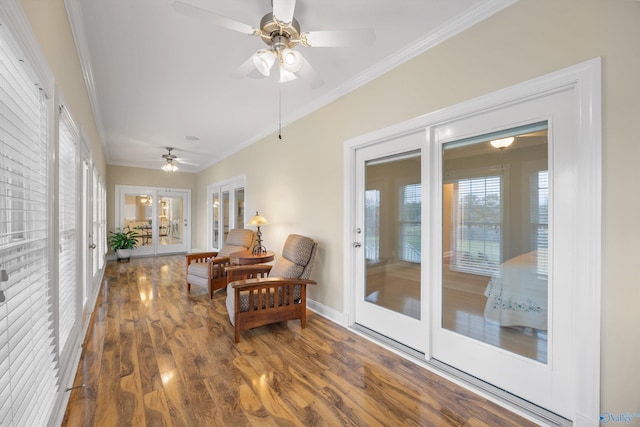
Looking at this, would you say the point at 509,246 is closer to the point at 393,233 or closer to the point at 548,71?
the point at 393,233

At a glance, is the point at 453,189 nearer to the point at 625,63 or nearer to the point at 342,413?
the point at 625,63

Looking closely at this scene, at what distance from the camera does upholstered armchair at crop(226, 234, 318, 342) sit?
2.60m

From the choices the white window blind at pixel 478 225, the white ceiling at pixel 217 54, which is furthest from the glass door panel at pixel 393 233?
the white ceiling at pixel 217 54

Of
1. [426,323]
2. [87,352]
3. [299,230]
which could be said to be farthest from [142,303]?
[426,323]

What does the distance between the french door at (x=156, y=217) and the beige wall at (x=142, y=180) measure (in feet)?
0.37

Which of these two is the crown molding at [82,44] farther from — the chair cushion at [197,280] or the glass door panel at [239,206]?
the glass door panel at [239,206]

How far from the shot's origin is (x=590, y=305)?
1.44 metres

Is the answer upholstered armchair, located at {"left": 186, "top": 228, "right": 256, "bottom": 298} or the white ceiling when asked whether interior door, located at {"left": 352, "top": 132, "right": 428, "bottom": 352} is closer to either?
the white ceiling

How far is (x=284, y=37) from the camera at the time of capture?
181cm

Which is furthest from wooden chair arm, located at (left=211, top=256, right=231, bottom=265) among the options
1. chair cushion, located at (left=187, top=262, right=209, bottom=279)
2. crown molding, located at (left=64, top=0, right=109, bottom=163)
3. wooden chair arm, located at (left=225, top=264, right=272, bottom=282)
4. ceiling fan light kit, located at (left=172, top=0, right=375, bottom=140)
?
ceiling fan light kit, located at (left=172, top=0, right=375, bottom=140)

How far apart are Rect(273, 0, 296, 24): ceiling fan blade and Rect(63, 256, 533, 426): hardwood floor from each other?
7.61 feet

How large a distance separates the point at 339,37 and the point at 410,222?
1.55m

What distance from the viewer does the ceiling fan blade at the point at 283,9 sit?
1.46m

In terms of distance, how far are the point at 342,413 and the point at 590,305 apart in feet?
4.91
